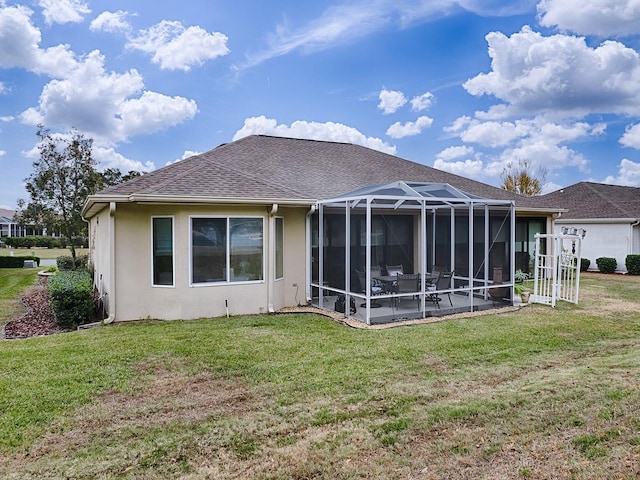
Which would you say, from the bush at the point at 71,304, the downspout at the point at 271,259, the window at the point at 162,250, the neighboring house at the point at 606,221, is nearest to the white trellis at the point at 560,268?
the downspout at the point at 271,259

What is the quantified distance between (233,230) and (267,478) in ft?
22.4

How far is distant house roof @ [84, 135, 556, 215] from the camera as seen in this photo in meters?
9.30

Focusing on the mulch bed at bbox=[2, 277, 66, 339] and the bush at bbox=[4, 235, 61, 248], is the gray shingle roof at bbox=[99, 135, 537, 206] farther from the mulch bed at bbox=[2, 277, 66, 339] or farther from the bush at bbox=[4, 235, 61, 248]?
the bush at bbox=[4, 235, 61, 248]

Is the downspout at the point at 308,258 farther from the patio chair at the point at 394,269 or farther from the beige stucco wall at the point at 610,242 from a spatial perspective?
the beige stucco wall at the point at 610,242

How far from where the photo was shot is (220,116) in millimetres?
18594

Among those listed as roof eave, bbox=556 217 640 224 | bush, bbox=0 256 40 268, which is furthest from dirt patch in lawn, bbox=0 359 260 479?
bush, bbox=0 256 40 268

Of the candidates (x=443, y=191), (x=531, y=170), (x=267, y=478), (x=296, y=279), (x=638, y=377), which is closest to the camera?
(x=267, y=478)

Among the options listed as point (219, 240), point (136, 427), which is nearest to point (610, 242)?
point (219, 240)

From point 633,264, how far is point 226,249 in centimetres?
1932

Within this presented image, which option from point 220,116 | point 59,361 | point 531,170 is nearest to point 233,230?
point 59,361

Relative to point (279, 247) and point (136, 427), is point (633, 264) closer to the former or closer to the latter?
point (279, 247)

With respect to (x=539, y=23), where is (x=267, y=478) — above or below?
below

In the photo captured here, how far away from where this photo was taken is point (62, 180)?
73.1 feet

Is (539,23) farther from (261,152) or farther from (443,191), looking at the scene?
(261,152)
